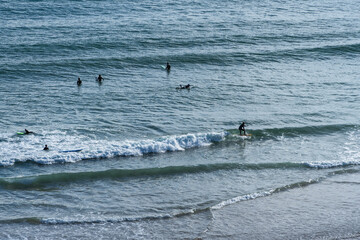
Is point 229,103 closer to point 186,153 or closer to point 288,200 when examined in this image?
point 186,153

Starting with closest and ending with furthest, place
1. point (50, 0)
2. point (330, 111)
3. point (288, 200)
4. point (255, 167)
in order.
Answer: point (288, 200)
point (255, 167)
point (330, 111)
point (50, 0)

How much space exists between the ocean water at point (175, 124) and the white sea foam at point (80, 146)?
0.08 meters

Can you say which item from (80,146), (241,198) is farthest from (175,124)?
(241,198)

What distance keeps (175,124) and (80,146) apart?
6.32 metres

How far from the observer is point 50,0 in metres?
60.0

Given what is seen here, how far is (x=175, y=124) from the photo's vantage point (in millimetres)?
31766

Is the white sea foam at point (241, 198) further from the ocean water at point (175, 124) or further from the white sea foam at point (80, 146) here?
the white sea foam at point (80, 146)

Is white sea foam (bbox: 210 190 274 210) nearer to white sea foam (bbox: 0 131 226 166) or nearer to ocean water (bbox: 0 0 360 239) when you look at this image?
ocean water (bbox: 0 0 360 239)

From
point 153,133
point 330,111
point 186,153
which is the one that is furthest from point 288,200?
point 330,111

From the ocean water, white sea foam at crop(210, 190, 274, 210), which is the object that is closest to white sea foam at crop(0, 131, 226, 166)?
the ocean water

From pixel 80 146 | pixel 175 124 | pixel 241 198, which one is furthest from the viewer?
pixel 175 124

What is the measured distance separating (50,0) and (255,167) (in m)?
42.0

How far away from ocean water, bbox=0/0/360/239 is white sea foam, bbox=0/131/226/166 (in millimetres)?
83

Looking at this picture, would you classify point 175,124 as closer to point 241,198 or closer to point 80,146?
point 80,146
